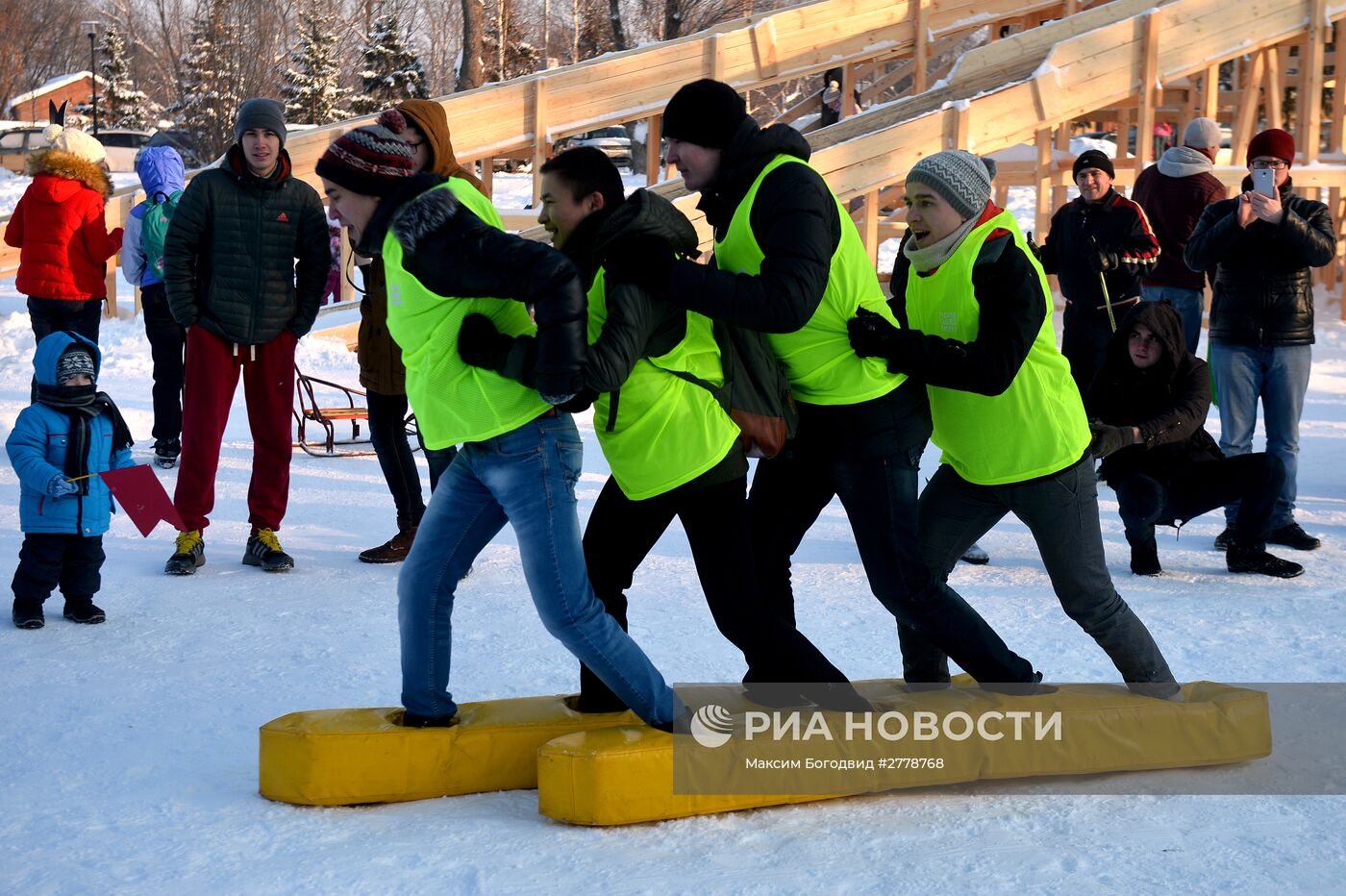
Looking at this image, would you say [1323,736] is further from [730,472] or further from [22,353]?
[22,353]

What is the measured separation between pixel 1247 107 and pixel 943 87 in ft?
10.0

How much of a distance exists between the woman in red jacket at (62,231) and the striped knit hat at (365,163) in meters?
5.23

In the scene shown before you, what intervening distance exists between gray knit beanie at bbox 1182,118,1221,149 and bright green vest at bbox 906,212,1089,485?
550 cm

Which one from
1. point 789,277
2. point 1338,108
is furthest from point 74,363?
point 1338,108

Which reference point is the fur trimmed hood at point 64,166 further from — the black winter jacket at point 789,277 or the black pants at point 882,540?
the black pants at point 882,540

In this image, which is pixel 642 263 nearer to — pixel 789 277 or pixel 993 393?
pixel 789 277

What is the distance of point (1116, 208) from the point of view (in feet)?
25.5

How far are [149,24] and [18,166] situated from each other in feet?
94.0

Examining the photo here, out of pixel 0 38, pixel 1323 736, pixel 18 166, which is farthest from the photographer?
pixel 0 38

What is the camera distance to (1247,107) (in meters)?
14.7

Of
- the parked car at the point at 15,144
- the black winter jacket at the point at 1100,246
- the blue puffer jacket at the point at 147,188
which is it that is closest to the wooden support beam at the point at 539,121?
the blue puffer jacket at the point at 147,188

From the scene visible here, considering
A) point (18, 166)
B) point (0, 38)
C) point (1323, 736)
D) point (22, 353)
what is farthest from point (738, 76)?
point (0, 38)

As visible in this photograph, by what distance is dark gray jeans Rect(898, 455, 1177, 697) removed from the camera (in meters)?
3.73

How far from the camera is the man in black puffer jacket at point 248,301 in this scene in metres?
6.00
